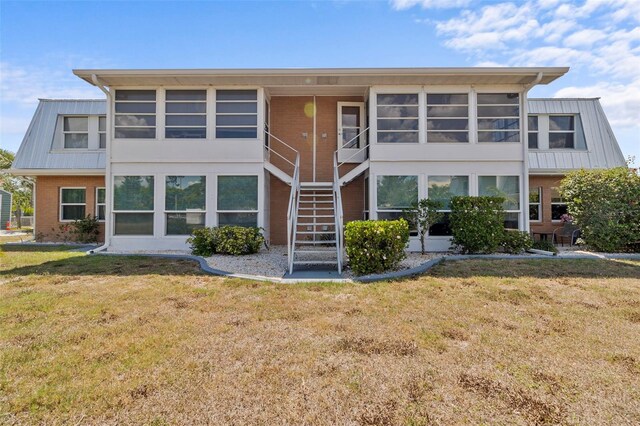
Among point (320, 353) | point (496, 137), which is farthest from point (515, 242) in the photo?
point (320, 353)

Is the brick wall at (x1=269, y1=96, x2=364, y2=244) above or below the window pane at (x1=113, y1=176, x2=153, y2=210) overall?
above

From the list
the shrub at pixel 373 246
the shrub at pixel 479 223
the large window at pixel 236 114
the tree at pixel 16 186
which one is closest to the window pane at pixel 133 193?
the large window at pixel 236 114

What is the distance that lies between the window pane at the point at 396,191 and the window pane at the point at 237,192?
395 centimetres

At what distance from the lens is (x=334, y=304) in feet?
16.0

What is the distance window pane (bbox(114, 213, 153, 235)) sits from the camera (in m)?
10.1

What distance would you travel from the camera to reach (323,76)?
9.51 m

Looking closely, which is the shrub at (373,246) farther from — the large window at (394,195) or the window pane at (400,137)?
the window pane at (400,137)

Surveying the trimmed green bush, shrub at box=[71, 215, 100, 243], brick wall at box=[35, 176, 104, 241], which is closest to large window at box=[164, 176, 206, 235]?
the trimmed green bush

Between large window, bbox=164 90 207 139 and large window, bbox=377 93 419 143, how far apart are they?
18.5 feet

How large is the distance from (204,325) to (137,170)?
→ 8.03 m

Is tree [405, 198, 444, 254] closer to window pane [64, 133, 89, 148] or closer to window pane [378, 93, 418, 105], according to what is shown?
window pane [378, 93, 418, 105]

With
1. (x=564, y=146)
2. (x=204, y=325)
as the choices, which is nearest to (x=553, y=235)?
(x=564, y=146)

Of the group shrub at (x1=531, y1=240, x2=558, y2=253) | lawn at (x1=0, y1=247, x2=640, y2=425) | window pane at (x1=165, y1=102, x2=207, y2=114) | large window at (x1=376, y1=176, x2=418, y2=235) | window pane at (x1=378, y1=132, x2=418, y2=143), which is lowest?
lawn at (x1=0, y1=247, x2=640, y2=425)

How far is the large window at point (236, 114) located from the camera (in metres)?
10.2
